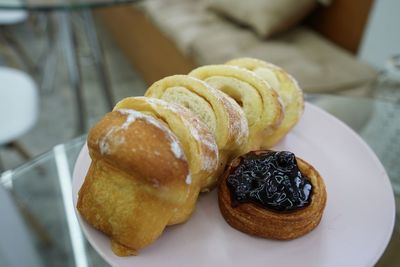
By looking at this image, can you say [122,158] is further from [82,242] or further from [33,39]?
[33,39]

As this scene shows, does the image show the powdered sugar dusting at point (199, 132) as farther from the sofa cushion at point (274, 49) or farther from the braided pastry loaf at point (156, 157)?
the sofa cushion at point (274, 49)

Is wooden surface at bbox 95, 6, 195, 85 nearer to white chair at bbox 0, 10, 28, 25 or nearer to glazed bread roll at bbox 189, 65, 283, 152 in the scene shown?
white chair at bbox 0, 10, 28, 25

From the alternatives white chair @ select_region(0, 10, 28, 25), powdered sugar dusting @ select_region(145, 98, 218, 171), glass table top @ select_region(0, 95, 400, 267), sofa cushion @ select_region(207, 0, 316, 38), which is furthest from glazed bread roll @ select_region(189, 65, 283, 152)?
white chair @ select_region(0, 10, 28, 25)

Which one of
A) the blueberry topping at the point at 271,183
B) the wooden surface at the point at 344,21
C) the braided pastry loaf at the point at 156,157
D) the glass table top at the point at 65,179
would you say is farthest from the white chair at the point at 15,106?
the wooden surface at the point at 344,21

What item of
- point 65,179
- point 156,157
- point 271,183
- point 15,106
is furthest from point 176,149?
point 15,106

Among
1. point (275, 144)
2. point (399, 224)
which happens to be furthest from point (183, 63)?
point (399, 224)

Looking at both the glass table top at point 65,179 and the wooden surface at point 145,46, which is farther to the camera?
the wooden surface at point 145,46

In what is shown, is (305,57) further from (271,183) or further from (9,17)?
(9,17)
